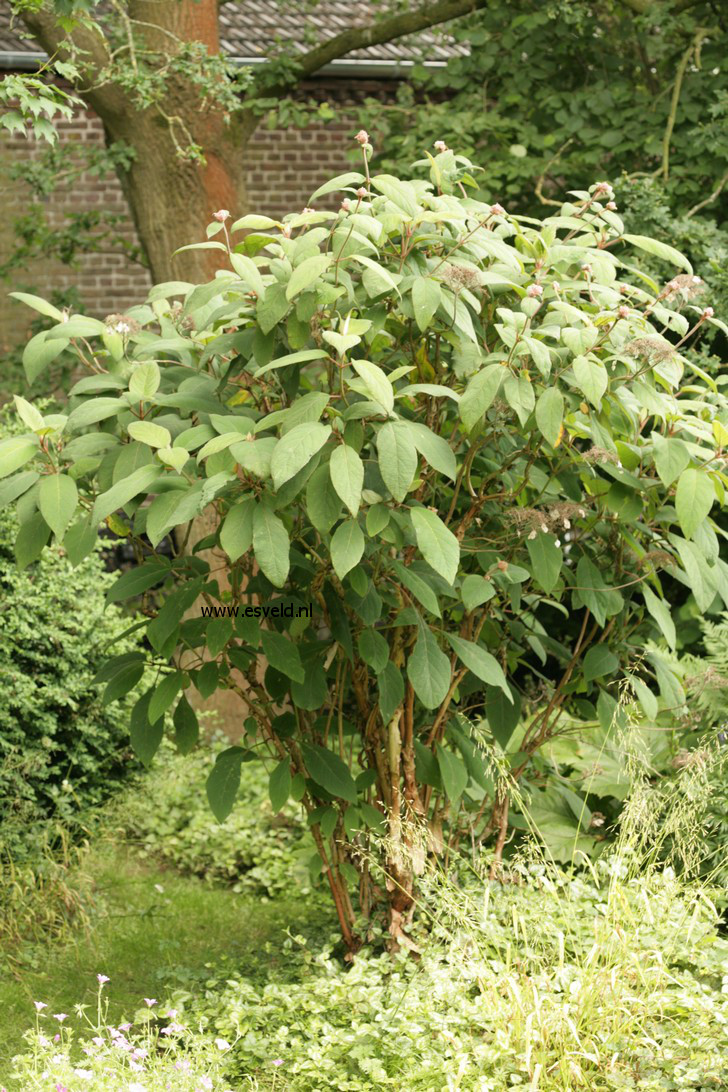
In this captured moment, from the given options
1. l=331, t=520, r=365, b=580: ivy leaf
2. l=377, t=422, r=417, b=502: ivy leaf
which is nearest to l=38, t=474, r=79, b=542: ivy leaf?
l=331, t=520, r=365, b=580: ivy leaf

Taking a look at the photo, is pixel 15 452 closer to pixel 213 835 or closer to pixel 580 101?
pixel 213 835

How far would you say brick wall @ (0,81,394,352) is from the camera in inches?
340

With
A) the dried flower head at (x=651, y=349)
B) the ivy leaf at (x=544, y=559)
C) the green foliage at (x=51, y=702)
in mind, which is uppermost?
the dried flower head at (x=651, y=349)

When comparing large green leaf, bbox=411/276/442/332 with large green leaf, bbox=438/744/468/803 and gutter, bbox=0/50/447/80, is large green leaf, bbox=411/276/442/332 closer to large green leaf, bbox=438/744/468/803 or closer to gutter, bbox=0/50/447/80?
large green leaf, bbox=438/744/468/803

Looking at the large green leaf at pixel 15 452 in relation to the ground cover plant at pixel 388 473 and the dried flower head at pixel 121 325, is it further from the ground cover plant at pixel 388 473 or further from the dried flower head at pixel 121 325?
the dried flower head at pixel 121 325

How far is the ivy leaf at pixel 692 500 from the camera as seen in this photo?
2.63 m

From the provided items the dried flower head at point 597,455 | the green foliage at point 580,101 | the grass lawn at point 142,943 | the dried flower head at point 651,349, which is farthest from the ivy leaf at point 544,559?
the green foliage at point 580,101

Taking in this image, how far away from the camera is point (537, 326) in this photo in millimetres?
2906

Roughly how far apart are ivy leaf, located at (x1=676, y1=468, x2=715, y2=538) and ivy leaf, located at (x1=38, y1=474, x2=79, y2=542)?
4.47ft

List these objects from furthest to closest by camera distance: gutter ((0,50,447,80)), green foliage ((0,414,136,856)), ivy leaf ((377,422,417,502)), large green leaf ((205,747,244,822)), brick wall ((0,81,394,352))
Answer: brick wall ((0,81,394,352)) → gutter ((0,50,447,80)) → green foliage ((0,414,136,856)) → large green leaf ((205,747,244,822)) → ivy leaf ((377,422,417,502))

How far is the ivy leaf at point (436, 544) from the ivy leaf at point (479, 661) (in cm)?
48

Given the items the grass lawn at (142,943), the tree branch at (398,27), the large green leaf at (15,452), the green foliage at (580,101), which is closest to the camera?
the large green leaf at (15,452)

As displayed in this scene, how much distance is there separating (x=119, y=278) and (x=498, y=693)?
20.8 ft

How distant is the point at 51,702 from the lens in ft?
15.0
